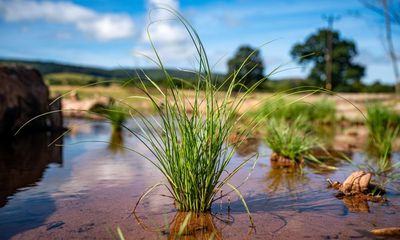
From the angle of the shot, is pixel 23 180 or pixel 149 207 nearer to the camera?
pixel 149 207

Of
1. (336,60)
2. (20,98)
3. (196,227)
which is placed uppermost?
(336,60)

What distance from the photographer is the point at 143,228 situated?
212 cm

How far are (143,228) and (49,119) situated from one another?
578 cm

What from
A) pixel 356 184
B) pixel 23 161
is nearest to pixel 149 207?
pixel 356 184

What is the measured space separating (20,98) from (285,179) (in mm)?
4723

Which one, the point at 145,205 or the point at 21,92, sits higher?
the point at 21,92

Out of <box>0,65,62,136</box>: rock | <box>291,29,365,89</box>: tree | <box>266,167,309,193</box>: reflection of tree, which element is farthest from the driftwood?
<box>291,29,365,89</box>: tree

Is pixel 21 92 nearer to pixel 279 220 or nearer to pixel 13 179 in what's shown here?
pixel 13 179

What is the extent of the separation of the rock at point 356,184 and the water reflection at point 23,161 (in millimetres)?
2438

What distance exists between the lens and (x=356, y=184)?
116 inches

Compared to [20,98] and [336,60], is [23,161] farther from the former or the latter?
[336,60]

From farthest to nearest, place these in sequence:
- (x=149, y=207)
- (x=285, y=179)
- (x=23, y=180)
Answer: (x=285, y=179)
(x=23, y=180)
(x=149, y=207)

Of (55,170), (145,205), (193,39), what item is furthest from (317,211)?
(55,170)

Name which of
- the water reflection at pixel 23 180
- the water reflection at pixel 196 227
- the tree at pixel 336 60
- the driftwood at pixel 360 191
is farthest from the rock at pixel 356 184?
the tree at pixel 336 60
